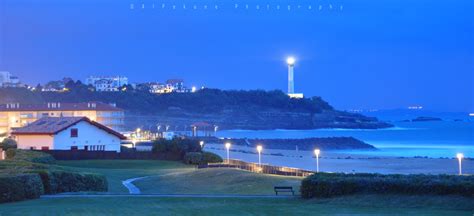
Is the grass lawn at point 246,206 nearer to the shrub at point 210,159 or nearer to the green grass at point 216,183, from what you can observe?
the green grass at point 216,183

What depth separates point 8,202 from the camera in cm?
2430

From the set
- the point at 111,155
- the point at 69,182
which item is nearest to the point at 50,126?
the point at 111,155

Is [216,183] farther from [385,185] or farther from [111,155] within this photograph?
[111,155]

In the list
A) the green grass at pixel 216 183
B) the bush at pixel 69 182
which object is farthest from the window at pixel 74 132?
the bush at pixel 69 182

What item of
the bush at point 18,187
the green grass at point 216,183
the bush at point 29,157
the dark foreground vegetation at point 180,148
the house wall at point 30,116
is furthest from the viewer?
the house wall at point 30,116

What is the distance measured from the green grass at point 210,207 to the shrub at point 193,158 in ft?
106

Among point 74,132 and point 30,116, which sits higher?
point 30,116

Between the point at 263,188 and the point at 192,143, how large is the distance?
29.8m

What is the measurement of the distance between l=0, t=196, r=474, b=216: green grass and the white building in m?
42.2

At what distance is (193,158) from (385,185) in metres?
35.2

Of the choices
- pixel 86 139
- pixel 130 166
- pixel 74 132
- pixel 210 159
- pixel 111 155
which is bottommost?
pixel 130 166

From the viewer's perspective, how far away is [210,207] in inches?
868

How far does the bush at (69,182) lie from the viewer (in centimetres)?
2769

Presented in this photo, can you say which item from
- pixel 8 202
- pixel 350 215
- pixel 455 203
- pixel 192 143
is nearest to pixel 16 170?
pixel 8 202
